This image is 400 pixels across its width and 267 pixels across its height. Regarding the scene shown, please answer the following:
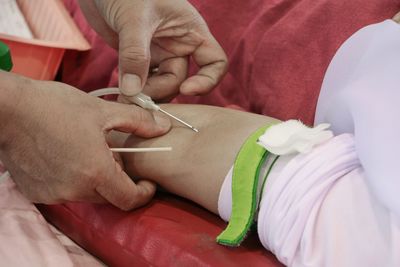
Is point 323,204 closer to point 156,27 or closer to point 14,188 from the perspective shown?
point 156,27

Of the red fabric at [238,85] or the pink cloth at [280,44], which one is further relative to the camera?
the pink cloth at [280,44]

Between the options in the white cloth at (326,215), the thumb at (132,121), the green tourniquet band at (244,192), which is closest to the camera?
the white cloth at (326,215)

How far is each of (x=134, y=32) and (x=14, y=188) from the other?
396 mm

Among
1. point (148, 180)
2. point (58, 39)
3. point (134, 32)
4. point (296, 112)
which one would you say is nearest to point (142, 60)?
point (134, 32)

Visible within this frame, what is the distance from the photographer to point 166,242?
2.62 ft

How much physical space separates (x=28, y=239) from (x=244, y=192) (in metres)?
0.39

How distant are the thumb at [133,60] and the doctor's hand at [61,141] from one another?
64mm

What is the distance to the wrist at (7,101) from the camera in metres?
0.76

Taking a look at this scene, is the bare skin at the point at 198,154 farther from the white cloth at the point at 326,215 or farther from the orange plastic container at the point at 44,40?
the orange plastic container at the point at 44,40

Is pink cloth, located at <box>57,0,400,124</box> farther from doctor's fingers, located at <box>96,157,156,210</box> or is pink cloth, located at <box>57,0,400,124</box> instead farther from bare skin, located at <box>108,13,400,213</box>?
doctor's fingers, located at <box>96,157,156,210</box>

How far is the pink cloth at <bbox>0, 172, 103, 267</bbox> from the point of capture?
2.70 ft

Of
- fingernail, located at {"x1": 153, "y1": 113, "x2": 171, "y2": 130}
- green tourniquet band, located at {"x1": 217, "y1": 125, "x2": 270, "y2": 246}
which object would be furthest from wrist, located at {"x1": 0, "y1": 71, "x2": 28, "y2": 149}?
green tourniquet band, located at {"x1": 217, "y1": 125, "x2": 270, "y2": 246}

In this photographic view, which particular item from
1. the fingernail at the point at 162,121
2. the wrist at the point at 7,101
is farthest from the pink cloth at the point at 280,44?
the wrist at the point at 7,101

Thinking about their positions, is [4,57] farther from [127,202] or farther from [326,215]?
[326,215]
